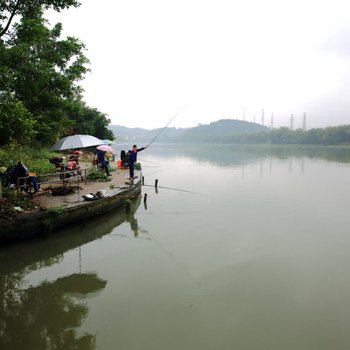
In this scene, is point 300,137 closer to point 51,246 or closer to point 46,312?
point 51,246

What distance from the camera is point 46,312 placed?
610 cm

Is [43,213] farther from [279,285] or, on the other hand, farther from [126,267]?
[279,285]

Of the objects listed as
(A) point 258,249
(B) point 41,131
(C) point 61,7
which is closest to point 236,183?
(A) point 258,249

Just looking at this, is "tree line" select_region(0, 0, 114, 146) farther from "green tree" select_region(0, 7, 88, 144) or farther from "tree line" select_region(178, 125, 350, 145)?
"tree line" select_region(178, 125, 350, 145)

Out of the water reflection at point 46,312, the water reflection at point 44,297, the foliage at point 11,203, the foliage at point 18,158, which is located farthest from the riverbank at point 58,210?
the foliage at point 18,158

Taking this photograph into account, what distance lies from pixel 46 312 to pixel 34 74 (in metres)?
8.22

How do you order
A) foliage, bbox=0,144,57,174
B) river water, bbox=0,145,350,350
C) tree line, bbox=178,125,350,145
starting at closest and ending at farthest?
river water, bbox=0,145,350,350 < foliage, bbox=0,144,57,174 < tree line, bbox=178,125,350,145

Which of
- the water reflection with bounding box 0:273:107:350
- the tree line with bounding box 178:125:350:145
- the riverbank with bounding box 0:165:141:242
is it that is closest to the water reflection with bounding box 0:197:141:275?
the riverbank with bounding box 0:165:141:242

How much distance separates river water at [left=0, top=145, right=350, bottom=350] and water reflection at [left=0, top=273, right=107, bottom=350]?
0.07 feet

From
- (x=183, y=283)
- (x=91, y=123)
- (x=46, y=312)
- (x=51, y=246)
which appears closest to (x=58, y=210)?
(x=51, y=246)

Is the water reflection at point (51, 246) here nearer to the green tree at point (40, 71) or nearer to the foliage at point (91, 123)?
the green tree at point (40, 71)

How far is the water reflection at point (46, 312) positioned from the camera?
521 cm

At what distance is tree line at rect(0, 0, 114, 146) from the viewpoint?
874 cm

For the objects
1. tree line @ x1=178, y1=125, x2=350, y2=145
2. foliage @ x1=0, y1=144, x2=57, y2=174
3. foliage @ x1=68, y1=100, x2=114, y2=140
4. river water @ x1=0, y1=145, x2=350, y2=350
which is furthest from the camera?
tree line @ x1=178, y1=125, x2=350, y2=145
